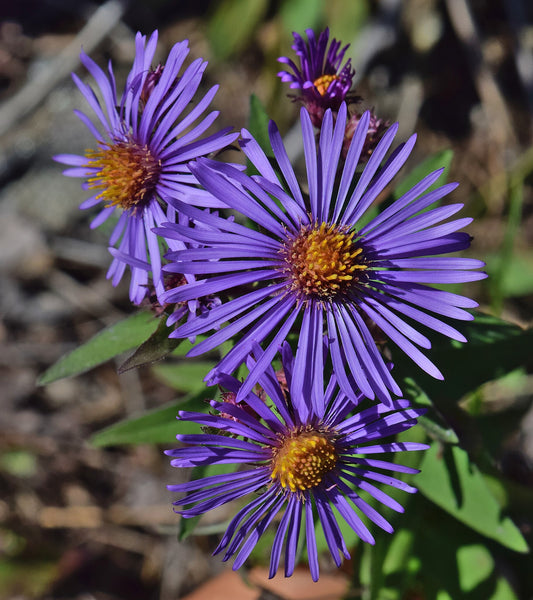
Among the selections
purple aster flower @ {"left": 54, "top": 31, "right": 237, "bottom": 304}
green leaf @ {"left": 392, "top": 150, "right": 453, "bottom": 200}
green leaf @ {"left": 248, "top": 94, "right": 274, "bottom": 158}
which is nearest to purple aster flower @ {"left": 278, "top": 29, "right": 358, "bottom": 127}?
green leaf @ {"left": 248, "top": 94, "right": 274, "bottom": 158}

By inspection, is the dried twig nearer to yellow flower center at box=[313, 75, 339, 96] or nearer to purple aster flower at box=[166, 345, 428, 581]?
yellow flower center at box=[313, 75, 339, 96]

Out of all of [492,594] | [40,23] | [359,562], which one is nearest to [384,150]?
[359,562]

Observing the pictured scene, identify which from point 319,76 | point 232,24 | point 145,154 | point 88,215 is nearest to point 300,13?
point 232,24

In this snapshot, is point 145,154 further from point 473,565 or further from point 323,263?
point 473,565

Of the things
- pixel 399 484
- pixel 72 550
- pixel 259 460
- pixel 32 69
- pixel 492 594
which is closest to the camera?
pixel 399 484

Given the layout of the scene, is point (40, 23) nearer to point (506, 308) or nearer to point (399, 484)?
point (506, 308)

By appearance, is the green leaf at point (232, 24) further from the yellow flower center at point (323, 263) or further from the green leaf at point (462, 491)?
the green leaf at point (462, 491)
